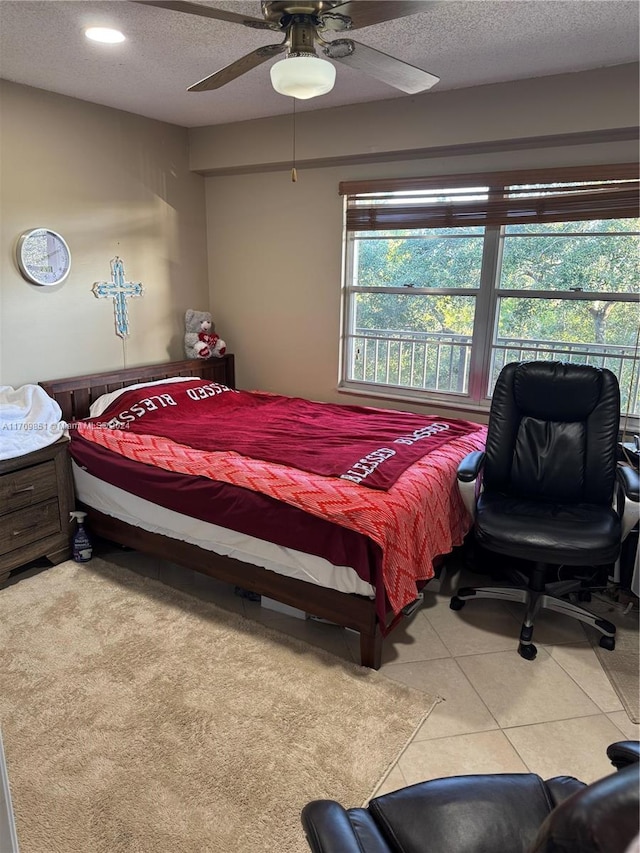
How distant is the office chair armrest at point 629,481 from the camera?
7.54 feet

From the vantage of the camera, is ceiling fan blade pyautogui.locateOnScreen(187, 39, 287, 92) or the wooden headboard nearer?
ceiling fan blade pyautogui.locateOnScreen(187, 39, 287, 92)

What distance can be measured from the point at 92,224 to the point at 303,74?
233 centimetres

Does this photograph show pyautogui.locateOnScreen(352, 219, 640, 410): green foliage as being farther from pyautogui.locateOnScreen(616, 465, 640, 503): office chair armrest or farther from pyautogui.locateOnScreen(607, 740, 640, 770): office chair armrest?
pyautogui.locateOnScreen(607, 740, 640, 770): office chair armrest

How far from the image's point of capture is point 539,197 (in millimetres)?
3166

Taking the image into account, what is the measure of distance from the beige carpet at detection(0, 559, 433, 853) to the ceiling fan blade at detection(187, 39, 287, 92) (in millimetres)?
2251

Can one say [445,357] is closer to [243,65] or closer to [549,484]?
[549,484]

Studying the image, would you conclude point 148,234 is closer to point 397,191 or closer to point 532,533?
point 397,191

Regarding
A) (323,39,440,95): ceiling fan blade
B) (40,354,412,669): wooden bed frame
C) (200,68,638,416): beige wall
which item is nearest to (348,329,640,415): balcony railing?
(200,68,638,416): beige wall

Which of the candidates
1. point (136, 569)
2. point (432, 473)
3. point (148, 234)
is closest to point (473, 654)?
point (432, 473)

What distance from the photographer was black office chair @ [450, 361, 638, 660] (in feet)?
7.71

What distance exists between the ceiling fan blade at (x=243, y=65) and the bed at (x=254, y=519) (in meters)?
1.58

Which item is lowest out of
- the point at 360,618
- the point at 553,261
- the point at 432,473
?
the point at 360,618

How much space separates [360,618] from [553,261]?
235 centimetres

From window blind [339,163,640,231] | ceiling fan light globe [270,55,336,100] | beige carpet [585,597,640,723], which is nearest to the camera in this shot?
ceiling fan light globe [270,55,336,100]
